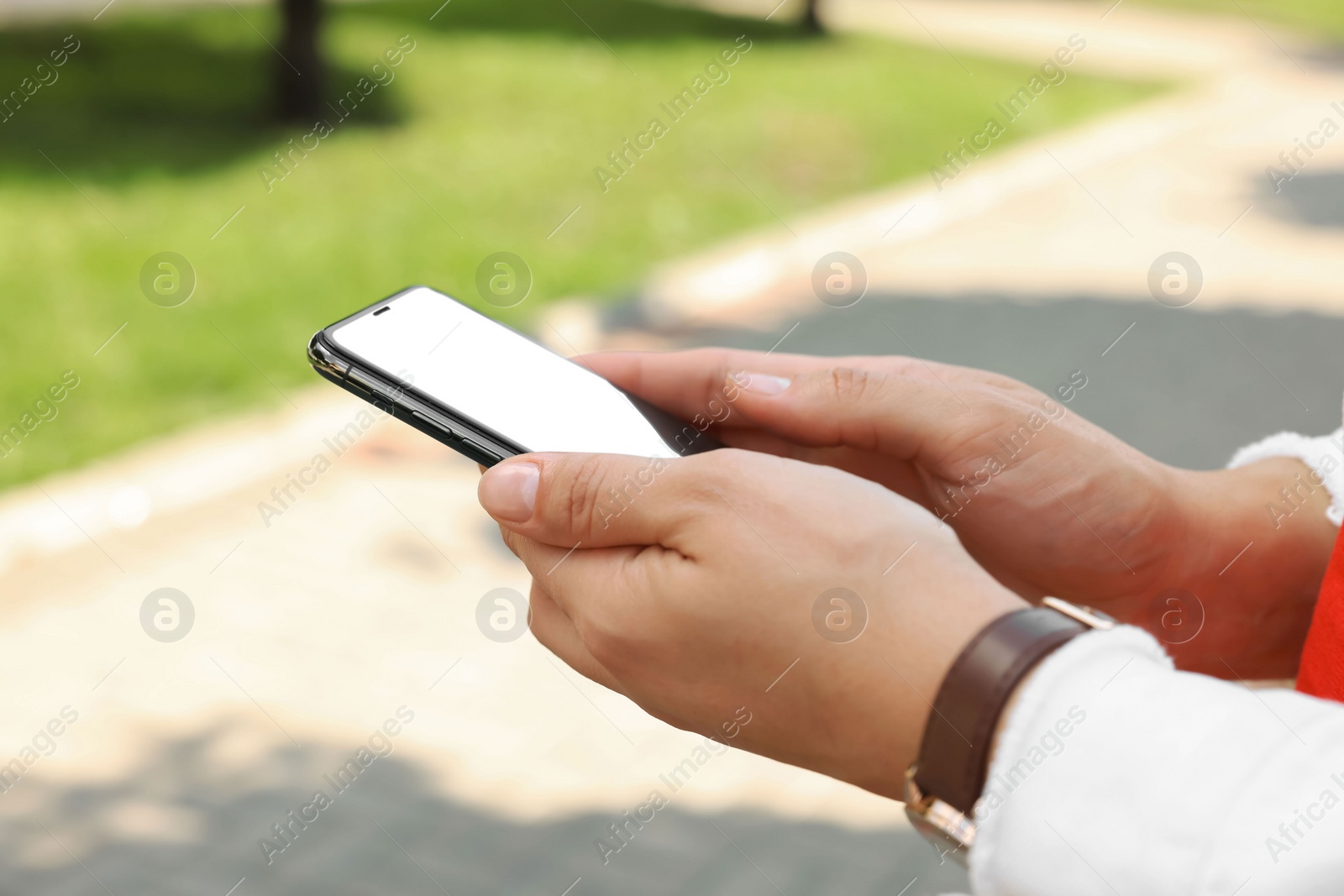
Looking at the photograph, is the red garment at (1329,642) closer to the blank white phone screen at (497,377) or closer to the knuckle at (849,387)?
the knuckle at (849,387)

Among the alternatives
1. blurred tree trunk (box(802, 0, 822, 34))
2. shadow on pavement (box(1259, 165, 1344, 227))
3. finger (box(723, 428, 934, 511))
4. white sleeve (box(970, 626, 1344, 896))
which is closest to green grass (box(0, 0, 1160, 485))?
blurred tree trunk (box(802, 0, 822, 34))

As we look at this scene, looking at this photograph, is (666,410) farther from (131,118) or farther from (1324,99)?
(1324,99)

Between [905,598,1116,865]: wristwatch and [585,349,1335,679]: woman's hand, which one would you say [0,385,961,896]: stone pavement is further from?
[905,598,1116,865]: wristwatch

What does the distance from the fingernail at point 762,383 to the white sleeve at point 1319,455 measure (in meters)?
0.80

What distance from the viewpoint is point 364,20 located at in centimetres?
1415

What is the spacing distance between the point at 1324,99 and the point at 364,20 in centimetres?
1217

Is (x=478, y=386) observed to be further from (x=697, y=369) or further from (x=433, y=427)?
(x=697, y=369)

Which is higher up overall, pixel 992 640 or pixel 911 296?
pixel 992 640

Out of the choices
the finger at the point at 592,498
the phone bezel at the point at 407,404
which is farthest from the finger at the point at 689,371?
the finger at the point at 592,498

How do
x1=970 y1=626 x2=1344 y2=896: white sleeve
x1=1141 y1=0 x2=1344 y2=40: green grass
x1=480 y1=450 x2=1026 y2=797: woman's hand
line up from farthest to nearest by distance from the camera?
x1=1141 y1=0 x2=1344 y2=40: green grass < x1=480 y1=450 x2=1026 y2=797: woman's hand < x1=970 y1=626 x2=1344 y2=896: white sleeve

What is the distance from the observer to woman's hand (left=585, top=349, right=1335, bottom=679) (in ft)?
6.53

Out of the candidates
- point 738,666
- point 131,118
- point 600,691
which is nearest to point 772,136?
point 131,118

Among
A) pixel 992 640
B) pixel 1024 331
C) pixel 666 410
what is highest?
pixel 992 640

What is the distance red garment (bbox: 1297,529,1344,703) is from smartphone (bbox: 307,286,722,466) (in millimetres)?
1012
